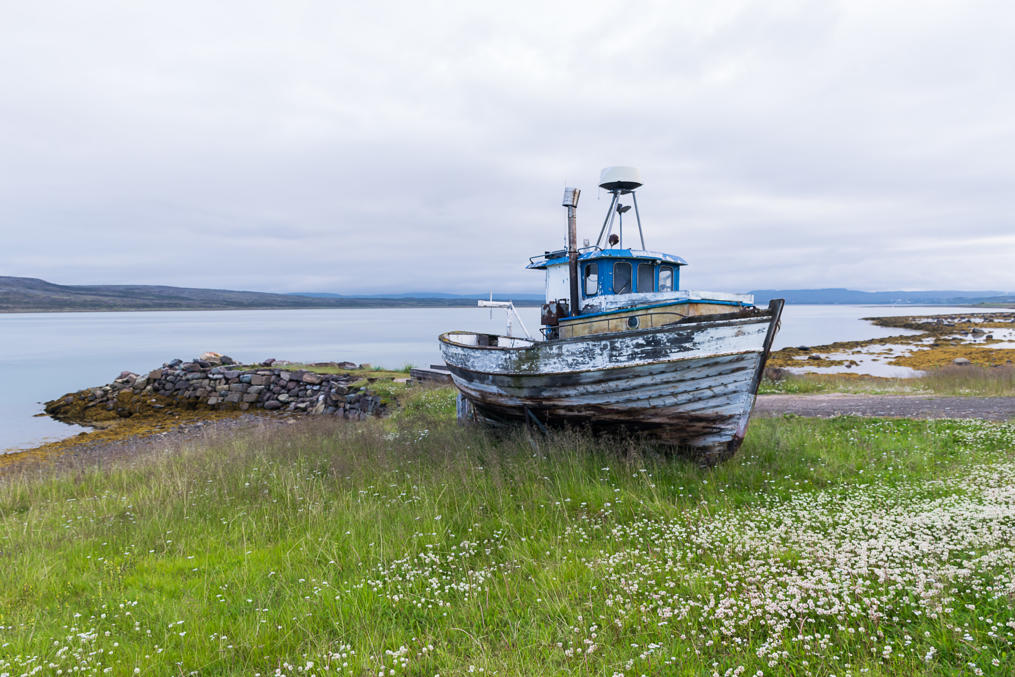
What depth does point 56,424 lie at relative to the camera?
23500 mm

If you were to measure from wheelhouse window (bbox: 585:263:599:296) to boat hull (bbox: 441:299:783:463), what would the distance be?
2.94 meters

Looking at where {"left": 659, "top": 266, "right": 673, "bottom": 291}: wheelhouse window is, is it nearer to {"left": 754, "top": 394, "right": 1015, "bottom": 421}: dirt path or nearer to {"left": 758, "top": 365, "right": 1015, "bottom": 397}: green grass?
{"left": 754, "top": 394, "right": 1015, "bottom": 421}: dirt path

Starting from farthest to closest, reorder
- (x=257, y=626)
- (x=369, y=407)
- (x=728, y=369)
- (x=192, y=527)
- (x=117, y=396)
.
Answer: (x=117, y=396) → (x=369, y=407) → (x=728, y=369) → (x=192, y=527) → (x=257, y=626)

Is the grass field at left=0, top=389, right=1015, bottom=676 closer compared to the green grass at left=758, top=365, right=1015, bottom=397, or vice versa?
the grass field at left=0, top=389, right=1015, bottom=676

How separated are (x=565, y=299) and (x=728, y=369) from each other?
4.70m

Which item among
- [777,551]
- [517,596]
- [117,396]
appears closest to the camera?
[517,596]

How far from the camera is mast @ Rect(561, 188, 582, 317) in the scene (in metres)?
11.2

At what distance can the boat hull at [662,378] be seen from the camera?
7.70m

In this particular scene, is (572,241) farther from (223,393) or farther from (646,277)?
(223,393)

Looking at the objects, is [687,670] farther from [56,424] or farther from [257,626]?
[56,424]

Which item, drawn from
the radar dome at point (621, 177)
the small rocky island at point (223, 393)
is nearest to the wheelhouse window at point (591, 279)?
the radar dome at point (621, 177)

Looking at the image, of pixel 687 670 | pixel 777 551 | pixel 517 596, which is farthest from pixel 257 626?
pixel 777 551

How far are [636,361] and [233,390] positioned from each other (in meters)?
23.1

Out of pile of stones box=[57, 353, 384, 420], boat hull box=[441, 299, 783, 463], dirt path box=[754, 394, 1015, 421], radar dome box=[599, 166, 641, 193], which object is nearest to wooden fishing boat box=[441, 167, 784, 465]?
boat hull box=[441, 299, 783, 463]
